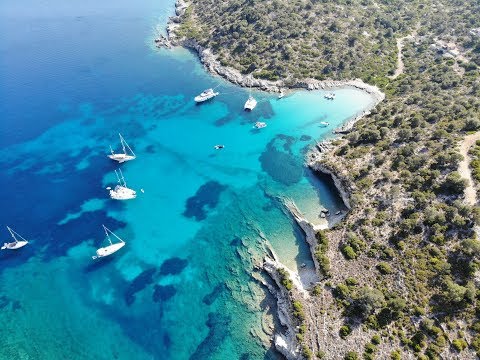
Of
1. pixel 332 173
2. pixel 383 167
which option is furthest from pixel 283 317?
pixel 383 167

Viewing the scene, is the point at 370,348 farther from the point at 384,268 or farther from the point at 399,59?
the point at 399,59

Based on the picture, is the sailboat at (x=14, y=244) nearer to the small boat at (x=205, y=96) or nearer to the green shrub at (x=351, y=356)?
the green shrub at (x=351, y=356)

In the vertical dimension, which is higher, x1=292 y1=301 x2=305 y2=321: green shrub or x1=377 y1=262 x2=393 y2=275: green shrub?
x1=377 y1=262 x2=393 y2=275: green shrub

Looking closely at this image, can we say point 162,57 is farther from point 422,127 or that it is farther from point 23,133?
point 422,127

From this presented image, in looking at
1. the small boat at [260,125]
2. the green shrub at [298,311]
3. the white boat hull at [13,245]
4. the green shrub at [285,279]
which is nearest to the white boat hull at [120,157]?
the white boat hull at [13,245]

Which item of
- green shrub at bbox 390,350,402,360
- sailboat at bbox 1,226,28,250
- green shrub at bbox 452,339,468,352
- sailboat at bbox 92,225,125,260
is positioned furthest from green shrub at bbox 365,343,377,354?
sailboat at bbox 1,226,28,250

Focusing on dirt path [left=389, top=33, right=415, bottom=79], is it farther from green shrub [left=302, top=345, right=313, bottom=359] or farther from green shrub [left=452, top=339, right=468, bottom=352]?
green shrub [left=302, top=345, right=313, bottom=359]

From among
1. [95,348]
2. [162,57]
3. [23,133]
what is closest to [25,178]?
[23,133]
